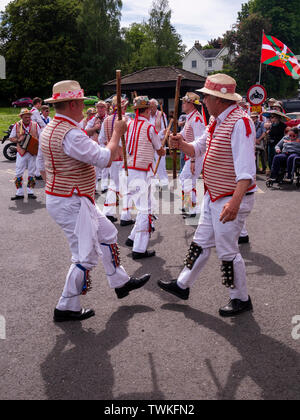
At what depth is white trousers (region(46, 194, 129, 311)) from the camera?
11.8 ft

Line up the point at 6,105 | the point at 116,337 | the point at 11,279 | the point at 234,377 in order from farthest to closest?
the point at 6,105 → the point at 11,279 → the point at 116,337 → the point at 234,377

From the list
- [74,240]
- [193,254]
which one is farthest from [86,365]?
[193,254]

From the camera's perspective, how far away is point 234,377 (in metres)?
3.01

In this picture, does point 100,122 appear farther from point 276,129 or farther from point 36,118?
point 276,129

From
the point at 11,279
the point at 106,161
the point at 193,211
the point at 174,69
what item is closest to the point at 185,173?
the point at 193,211

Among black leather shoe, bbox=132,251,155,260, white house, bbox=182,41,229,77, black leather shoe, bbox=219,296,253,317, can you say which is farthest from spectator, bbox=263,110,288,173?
white house, bbox=182,41,229,77

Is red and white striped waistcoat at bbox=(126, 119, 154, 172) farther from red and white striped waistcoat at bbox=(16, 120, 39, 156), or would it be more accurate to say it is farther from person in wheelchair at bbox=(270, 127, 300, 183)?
person in wheelchair at bbox=(270, 127, 300, 183)

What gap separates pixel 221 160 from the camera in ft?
11.8

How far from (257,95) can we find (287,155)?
280 centimetres

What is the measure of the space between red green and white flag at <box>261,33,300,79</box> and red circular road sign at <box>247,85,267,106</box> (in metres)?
1.66

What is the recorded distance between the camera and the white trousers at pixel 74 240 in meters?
3.60

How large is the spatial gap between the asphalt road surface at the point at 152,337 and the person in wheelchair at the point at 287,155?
5.28m

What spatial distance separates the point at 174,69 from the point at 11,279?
45.5 feet

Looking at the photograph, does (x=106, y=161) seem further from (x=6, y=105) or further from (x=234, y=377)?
(x=6, y=105)
